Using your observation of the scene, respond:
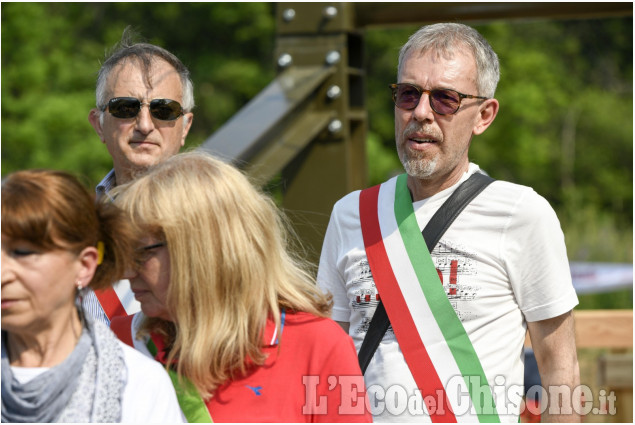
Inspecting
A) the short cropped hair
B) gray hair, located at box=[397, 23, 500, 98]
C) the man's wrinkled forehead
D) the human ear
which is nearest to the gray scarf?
the human ear

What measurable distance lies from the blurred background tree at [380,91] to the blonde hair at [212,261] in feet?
38.4

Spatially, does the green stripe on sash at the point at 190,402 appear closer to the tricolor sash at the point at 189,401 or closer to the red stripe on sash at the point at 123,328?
the tricolor sash at the point at 189,401

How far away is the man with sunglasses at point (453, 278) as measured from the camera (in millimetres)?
2688

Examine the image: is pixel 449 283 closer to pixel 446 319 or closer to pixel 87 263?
pixel 446 319

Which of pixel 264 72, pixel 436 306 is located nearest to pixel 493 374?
pixel 436 306

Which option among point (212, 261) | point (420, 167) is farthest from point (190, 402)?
point (420, 167)

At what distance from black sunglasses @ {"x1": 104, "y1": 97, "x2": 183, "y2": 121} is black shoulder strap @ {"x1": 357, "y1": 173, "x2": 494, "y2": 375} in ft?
2.99

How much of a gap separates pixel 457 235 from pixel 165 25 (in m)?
20.7

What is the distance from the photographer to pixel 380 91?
2245cm

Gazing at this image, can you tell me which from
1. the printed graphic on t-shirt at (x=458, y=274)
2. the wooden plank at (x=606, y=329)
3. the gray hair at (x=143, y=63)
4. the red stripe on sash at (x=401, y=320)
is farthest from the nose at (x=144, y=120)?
the wooden plank at (x=606, y=329)

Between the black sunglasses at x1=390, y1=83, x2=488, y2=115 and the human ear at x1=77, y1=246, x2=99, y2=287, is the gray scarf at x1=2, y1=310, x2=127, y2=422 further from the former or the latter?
the black sunglasses at x1=390, y1=83, x2=488, y2=115

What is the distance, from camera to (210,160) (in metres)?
2.32

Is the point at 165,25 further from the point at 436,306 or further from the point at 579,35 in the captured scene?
the point at 436,306

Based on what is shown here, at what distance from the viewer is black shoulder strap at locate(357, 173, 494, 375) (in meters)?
2.76
